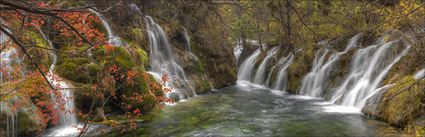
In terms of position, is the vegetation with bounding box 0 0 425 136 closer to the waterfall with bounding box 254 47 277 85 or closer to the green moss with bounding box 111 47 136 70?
the green moss with bounding box 111 47 136 70

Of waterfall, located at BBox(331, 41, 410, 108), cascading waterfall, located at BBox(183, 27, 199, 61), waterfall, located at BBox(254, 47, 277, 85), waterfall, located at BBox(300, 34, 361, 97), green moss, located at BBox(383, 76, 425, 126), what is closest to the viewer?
green moss, located at BBox(383, 76, 425, 126)

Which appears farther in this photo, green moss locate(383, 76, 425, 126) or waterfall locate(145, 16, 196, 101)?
waterfall locate(145, 16, 196, 101)

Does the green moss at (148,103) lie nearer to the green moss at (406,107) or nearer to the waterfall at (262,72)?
the green moss at (406,107)

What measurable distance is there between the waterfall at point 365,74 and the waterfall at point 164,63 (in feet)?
23.3

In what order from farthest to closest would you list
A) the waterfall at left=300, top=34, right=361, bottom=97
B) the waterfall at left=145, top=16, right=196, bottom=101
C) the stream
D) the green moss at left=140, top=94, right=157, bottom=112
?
the waterfall at left=145, top=16, right=196, bottom=101, the waterfall at left=300, top=34, right=361, bottom=97, the green moss at left=140, top=94, right=157, bottom=112, the stream

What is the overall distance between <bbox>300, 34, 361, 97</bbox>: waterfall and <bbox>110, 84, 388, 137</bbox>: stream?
1.48 metres

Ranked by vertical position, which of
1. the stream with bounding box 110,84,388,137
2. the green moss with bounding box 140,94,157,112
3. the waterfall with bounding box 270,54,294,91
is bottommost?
the stream with bounding box 110,84,388,137

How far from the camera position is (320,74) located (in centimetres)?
1783

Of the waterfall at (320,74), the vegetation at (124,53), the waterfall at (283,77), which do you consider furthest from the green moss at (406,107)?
the waterfall at (283,77)

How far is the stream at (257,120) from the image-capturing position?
10.1m

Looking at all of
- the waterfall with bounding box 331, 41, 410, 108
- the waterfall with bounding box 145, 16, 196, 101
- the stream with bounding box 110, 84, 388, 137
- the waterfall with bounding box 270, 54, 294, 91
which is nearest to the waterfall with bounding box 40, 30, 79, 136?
the stream with bounding box 110, 84, 388, 137

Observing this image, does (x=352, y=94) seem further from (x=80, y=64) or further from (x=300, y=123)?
(x=80, y=64)

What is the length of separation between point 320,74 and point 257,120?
23.9 feet

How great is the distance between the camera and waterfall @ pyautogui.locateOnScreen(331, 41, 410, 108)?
43.8ft
